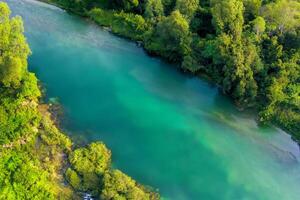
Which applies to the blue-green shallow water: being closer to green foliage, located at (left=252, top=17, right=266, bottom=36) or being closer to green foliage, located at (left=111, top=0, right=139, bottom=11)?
green foliage, located at (left=111, top=0, right=139, bottom=11)

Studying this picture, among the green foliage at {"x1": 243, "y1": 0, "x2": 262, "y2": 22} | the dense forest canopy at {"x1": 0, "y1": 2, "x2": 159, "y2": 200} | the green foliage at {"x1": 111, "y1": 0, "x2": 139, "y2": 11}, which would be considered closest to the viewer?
the dense forest canopy at {"x1": 0, "y1": 2, "x2": 159, "y2": 200}

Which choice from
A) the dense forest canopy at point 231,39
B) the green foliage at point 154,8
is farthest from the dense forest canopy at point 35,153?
the green foliage at point 154,8

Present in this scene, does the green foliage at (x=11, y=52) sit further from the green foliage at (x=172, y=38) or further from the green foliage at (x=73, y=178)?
the green foliage at (x=172, y=38)

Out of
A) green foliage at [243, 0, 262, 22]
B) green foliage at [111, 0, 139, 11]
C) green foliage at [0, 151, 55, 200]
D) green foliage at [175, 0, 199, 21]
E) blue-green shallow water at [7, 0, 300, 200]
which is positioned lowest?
green foliage at [0, 151, 55, 200]

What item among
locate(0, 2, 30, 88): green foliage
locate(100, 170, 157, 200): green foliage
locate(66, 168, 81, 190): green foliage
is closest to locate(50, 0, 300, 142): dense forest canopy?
locate(0, 2, 30, 88): green foliage

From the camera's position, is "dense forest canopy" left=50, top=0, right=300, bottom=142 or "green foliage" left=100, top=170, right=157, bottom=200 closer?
"green foliage" left=100, top=170, right=157, bottom=200

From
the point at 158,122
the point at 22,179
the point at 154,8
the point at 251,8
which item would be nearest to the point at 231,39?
the point at 251,8
